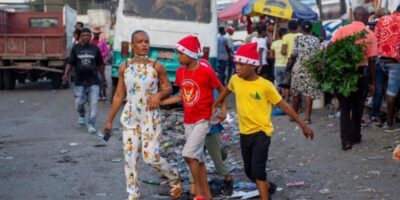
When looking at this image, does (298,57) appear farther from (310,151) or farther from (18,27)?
(18,27)

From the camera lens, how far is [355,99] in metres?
9.09

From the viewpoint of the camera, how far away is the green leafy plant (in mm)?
8852

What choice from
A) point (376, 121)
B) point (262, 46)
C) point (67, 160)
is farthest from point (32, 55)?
point (376, 121)

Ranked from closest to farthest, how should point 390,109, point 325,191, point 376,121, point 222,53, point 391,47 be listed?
point 325,191
point 391,47
point 390,109
point 376,121
point 222,53

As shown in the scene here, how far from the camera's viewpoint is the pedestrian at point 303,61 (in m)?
11.3

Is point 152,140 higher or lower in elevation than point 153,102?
lower

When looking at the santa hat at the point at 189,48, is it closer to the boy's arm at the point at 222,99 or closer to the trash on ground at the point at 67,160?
the boy's arm at the point at 222,99

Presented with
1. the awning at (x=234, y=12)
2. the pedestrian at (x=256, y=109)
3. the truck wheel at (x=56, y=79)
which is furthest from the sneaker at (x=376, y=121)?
the awning at (x=234, y=12)

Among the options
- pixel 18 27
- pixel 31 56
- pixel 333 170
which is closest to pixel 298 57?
pixel 333 170

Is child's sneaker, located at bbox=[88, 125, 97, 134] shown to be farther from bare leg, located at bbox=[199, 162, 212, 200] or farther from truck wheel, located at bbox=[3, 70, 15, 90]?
truck wheel, located at bbox=[3, 70, 15, 90]

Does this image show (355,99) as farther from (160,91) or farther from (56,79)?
Answer: (56,79)

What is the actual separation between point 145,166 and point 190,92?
2448mm

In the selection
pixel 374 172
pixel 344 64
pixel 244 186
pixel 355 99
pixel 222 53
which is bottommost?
pixel 244 186

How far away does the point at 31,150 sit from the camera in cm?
986
